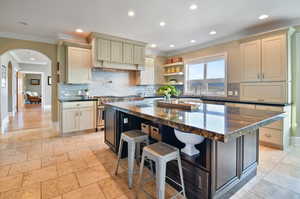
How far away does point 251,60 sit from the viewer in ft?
11.8

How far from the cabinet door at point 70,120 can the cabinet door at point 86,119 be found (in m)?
0.11

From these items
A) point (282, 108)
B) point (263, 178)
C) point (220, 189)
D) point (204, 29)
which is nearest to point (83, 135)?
point (220, 189)

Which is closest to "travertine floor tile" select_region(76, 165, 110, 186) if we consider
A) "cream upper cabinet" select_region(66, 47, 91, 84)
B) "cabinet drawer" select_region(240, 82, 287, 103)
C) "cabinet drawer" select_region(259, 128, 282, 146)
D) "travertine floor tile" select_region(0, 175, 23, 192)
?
"travertine floor tile" select_region(0, 175, 23, 192)

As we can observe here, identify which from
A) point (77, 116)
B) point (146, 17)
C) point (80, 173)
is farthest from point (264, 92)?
point (77, 116)

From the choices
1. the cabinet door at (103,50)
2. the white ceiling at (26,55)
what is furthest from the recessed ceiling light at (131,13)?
the white ceiling at (26,55)

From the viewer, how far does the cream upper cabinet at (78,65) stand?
4125 mm

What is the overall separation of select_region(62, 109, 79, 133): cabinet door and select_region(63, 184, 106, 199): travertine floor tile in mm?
2450

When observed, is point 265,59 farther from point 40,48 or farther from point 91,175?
point 40,48

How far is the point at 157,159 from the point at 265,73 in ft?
10.9

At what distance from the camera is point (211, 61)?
16.1 feet

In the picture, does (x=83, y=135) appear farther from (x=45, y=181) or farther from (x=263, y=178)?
(x=263, y=178)

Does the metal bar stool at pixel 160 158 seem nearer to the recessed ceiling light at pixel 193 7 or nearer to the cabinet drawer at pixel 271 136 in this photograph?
the recessed ceiling light at pixel 193 7

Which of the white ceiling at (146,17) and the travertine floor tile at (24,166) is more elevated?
the white ceiling at (146,17)

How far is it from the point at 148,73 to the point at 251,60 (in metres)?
3.14
